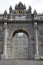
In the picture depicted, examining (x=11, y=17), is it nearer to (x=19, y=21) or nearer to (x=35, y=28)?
(x=19, y=21)

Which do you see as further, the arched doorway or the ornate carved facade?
the arched doorway

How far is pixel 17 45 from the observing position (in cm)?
2984

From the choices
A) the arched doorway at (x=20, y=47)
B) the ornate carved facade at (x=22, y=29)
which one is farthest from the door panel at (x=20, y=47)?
the ornate carved facade at (x=22, y=29)

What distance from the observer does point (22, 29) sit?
26297mm

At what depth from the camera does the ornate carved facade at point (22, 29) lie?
2525 cm

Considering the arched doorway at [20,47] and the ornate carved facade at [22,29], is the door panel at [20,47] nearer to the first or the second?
the arched doorway at [20,47]

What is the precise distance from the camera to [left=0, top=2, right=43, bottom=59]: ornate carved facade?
994 inches

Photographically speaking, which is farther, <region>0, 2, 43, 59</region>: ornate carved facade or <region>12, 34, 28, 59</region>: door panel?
<region>12, 34, 28, 59</region>: door panel

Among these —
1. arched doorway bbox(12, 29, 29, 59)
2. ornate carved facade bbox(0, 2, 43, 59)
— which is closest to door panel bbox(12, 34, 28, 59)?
arched doorway bbox(12, 29, 29, 59)

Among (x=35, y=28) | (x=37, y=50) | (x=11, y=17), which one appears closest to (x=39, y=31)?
(x=35, y=28)

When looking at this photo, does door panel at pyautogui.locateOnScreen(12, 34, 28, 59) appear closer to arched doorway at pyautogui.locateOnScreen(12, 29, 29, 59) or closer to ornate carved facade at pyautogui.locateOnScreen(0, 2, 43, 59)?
arched doorway at pyautogui.locateOnScreen(12, 29, 29, 59)

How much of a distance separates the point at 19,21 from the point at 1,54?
5.88 meters

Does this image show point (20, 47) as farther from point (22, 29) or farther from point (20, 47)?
point (22, 29)

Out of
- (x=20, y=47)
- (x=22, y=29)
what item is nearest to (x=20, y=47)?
(x=20, y=47)
